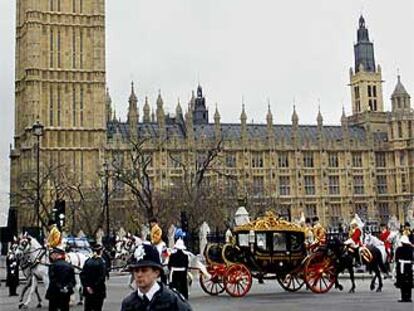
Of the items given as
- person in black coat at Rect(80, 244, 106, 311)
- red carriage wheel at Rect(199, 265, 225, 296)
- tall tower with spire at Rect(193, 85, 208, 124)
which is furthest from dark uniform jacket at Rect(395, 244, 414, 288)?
tall tower with spire at Rect(193, 85, 208, 124)

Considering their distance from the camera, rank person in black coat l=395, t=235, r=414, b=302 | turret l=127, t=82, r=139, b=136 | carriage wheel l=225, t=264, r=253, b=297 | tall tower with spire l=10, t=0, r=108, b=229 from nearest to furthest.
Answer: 1. person in black coat l=395, t=235, r=414, b=302
2. carriage wheel l=225, t=264, r=253, b=297
3. tall tower with spire l=10, t=0, r=108, b=229
4. turret l=127, t=82, r=139, b=136

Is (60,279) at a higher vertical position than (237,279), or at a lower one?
higher

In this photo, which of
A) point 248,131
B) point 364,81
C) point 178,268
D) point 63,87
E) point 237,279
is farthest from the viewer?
point 364,81

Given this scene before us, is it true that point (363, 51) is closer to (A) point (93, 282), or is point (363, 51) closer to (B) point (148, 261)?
(A) point (93, 282)

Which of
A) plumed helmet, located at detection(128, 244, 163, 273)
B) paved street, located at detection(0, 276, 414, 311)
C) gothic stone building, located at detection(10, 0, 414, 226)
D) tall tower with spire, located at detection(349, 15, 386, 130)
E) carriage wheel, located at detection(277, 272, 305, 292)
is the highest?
tall tower with spire, located at detection(349, 15, 386, 130)

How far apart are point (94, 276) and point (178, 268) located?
3490 mm

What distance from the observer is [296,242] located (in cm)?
1809

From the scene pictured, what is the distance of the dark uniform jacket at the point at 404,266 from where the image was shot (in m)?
15.5

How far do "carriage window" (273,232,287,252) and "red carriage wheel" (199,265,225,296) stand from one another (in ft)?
4.63

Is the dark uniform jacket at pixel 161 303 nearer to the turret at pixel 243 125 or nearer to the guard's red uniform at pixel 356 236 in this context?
the guard's red uniform at pixel 356 236

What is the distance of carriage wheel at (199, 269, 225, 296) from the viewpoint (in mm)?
17734

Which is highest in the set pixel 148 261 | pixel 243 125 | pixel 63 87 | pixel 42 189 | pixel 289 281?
pixel 63 87

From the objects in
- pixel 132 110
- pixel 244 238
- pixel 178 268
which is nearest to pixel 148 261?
pixel 178 268

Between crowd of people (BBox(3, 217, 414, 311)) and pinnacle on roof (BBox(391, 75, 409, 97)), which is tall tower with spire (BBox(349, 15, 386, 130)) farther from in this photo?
crowd of people (BBox(3, 217, 414, 311))
